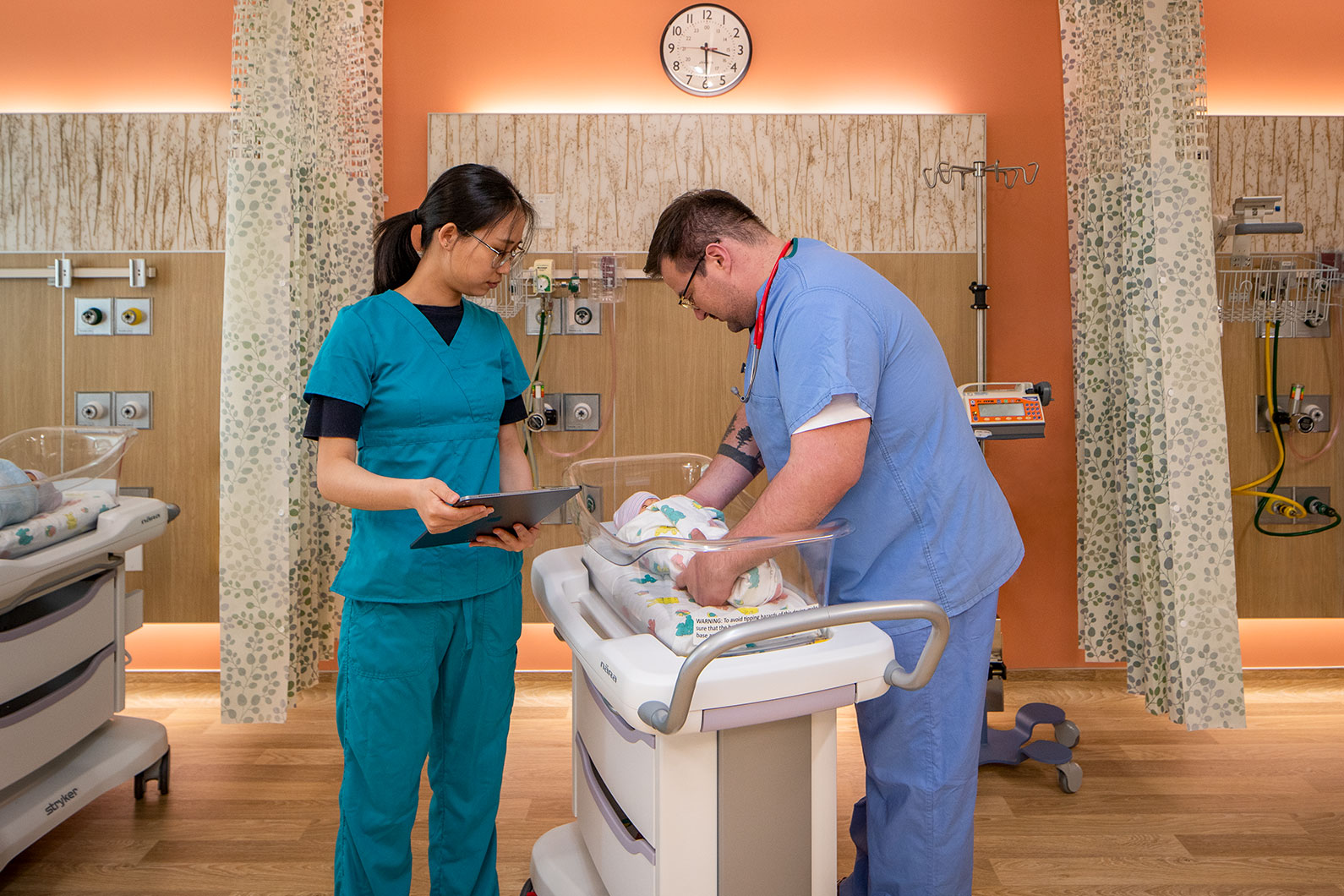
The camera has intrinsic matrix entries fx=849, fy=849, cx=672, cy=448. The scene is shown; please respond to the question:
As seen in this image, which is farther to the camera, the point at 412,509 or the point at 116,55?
the point at 116,55

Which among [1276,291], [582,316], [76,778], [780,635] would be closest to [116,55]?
[582,316]

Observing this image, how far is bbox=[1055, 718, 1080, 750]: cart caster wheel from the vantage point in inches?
104

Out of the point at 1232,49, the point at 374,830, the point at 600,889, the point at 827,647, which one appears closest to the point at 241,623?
the point at 374,830

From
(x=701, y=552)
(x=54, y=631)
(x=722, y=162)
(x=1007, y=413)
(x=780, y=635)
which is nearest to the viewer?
(x=780, y=635)

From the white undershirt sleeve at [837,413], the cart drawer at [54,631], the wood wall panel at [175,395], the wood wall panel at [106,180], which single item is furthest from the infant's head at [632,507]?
the wood wall panel at [106,180]

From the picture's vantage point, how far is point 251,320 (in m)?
2.36

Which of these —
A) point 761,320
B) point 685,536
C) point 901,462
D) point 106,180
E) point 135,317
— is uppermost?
point 106,180

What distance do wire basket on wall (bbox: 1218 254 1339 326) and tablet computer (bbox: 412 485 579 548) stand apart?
284 centimetres

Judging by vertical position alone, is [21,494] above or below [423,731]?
above

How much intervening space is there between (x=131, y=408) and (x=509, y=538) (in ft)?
8.00

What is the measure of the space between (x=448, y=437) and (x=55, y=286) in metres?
2.52

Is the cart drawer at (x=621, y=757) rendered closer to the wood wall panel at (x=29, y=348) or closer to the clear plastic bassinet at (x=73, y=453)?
the clear plastic bassinet at (x=73, y=453)

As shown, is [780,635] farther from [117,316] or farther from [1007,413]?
[117,316]

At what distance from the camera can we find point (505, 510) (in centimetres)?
132
